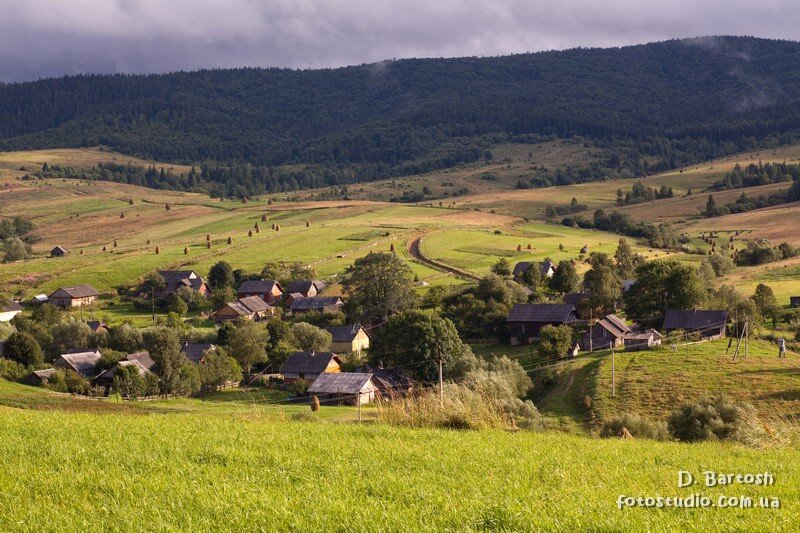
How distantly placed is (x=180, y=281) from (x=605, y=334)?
51.3 metres

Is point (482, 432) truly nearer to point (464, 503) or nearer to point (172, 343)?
point (464, 503)

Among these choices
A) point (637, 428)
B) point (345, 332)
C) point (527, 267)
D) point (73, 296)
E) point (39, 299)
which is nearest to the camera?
point (637, 428)

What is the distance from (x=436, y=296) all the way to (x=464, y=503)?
6741cm

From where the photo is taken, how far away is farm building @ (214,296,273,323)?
82438 millimetres

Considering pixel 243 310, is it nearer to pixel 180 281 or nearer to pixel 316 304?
pixel 316 304

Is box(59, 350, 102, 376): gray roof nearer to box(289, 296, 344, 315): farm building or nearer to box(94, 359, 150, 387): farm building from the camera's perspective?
box(94, 359, 150, 387): farm building

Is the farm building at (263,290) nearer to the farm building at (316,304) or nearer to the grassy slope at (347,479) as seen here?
the farm building at (316,304)

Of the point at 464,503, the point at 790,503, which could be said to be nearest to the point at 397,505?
the point at 464,503

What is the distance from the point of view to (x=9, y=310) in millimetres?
81188

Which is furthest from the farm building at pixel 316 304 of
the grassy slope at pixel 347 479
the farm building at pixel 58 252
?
the grassy slope at pixel 347 479

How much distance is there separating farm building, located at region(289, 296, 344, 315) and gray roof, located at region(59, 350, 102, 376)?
27519mm

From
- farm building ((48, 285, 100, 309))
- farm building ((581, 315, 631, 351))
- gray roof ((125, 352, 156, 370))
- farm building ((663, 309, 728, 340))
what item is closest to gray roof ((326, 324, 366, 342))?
gray roof ((125, 352, 156, 370))

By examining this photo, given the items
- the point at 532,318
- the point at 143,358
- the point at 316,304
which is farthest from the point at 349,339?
the point at 143,358

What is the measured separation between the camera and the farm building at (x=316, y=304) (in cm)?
8412
